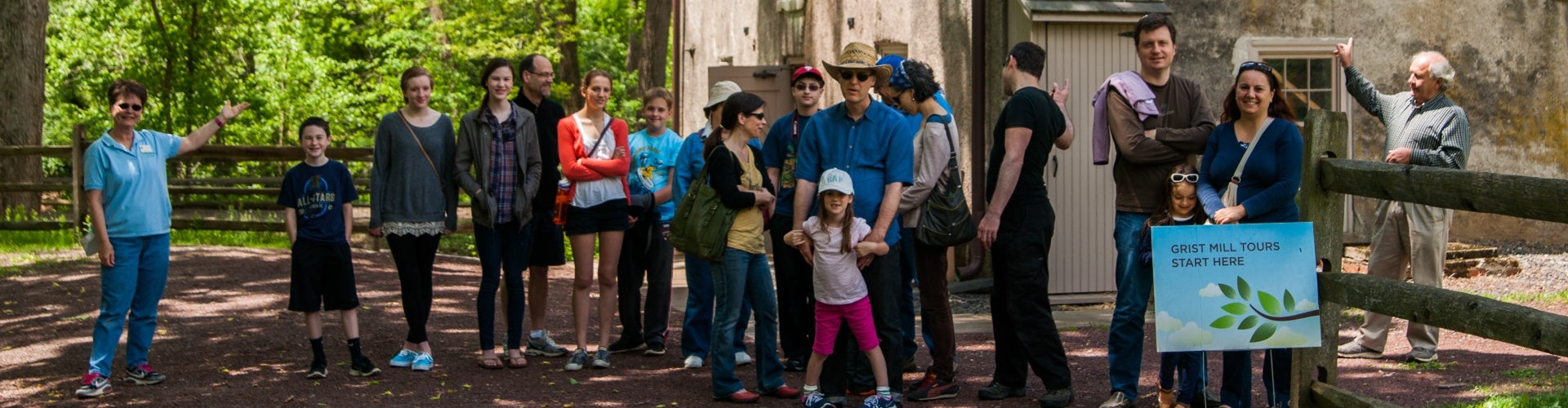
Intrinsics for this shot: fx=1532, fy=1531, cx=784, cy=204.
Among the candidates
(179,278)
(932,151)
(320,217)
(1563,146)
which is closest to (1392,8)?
(1563,146)

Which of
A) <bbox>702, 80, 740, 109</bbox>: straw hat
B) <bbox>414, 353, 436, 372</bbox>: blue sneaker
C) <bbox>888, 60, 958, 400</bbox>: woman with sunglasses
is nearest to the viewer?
<bbox>888, 60, 958, 400</bbox>: woman with sunglasses

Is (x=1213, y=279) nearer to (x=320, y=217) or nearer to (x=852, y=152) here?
(x=852, y=152)

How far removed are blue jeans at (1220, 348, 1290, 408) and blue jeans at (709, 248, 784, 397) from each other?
6.44 feet

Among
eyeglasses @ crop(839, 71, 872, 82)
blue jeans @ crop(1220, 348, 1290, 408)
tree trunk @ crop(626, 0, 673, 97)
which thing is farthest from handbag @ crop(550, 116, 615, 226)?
tree trunk @ crop(626, 0, 673, 97)

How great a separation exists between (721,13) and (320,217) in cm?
1396

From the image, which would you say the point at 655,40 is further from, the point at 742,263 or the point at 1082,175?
the point at 742,263

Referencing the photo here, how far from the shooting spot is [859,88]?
6.53m

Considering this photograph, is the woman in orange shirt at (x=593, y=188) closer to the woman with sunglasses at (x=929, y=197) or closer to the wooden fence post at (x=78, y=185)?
the woman with sunglasses at (x=929, y=197)

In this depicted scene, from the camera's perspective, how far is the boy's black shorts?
7.52 m

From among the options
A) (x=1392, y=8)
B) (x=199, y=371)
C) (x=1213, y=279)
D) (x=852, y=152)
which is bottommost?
(x=199, y=371)

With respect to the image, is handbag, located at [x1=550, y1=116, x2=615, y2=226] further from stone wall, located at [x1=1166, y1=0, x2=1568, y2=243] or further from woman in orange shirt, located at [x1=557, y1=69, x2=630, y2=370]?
stone wall, located at [x1=1166, y1=0, x2=1568, y2=243]

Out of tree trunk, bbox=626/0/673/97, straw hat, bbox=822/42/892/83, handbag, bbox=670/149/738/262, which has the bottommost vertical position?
handbag, bbox=670/149/738/262

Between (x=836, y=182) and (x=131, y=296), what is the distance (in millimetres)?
3515

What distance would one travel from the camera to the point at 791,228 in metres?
6.85
